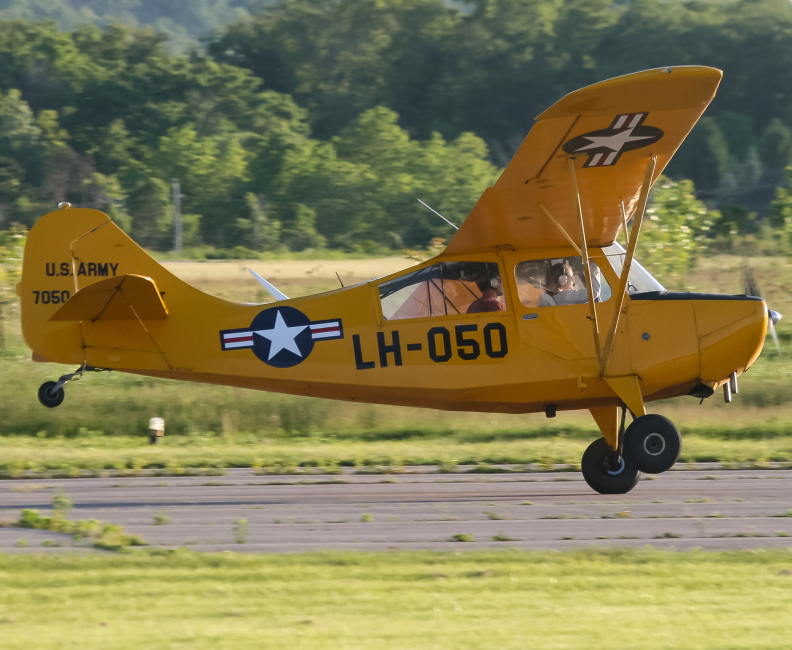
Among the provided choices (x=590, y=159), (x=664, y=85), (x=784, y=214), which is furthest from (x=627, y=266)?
(x=784, y=214)

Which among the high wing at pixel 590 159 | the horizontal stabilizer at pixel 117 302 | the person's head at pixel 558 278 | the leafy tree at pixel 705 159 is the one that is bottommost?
the person's head at pixel 558 278

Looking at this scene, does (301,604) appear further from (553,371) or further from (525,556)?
(553,371)

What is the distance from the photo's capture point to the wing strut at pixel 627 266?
9641mm

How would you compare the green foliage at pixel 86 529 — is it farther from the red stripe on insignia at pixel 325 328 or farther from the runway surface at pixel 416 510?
the red stripe on insignia at pixel 325 328

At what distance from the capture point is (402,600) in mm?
6738

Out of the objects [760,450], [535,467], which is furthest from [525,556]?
[760,450]

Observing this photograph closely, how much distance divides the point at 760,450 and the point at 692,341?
4.69 m

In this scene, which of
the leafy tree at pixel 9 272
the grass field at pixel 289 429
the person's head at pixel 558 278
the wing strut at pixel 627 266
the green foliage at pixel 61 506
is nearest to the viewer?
the green foliage at pixel 61 506

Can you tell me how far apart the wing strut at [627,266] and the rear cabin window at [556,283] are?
0.32m

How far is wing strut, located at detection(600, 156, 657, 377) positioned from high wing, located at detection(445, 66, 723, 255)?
0.20 meters

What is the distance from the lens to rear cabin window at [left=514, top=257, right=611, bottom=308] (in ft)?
34.6

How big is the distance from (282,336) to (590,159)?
3585 millimetres

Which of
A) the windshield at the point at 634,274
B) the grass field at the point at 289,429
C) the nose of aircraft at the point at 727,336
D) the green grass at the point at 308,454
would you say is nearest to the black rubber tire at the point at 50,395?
the green grass at the point at 308,454

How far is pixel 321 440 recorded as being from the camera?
15.8 m
